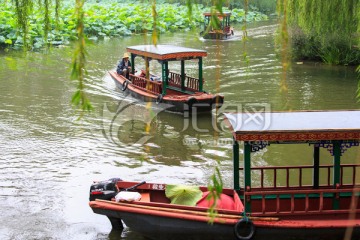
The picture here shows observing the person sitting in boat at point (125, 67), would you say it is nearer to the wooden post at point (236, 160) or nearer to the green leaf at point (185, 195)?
the green leaf at point (185, 195)

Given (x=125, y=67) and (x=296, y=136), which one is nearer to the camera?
(x=296, y=136)

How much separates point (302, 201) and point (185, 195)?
138cm

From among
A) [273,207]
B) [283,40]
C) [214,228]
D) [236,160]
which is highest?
[283,40]

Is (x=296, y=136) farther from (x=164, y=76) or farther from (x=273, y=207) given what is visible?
(x=164, y=76)

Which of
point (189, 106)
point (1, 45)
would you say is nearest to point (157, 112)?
point (189, 106)

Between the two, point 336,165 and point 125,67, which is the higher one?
point 125,67

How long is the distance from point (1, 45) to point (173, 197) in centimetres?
1845

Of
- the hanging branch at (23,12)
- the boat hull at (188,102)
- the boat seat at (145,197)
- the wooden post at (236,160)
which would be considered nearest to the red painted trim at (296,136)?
the wooden post at (236,160)

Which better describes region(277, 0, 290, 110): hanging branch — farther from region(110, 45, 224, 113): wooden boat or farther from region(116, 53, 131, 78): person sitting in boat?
region(116, 53, 131, 78): person sitting in boat

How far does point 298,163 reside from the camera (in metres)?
9.94

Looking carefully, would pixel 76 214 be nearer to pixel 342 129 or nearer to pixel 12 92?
pixel 342 129

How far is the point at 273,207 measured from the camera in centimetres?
652

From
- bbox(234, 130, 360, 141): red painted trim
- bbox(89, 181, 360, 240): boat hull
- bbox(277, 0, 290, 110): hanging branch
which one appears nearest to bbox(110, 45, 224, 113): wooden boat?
bbox(89, 181, 360, 240): boat hull

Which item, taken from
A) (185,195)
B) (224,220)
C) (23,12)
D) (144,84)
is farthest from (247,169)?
(144,84)
